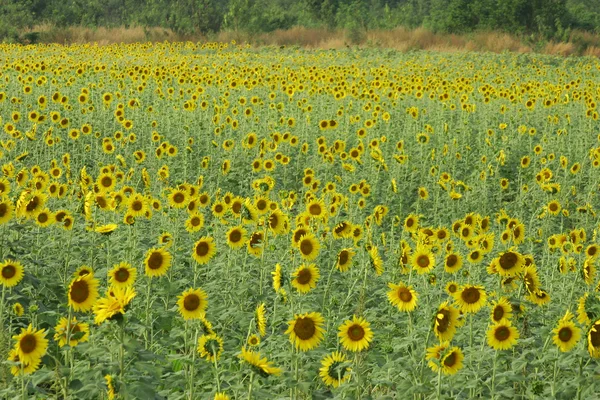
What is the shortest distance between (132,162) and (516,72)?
12.5m

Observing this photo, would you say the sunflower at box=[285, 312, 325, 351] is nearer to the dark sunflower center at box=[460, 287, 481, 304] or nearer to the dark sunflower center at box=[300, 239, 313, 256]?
the dark sunflower center at box=[460, 287, 481, 304]

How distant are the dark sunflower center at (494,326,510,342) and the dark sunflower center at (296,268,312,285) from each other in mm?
886

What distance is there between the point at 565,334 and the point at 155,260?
192 cm

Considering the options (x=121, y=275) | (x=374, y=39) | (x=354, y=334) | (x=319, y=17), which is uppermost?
(x=121, y=275)

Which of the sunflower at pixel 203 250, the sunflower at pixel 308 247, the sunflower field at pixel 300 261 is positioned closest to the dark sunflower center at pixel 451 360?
the sunflower field at pixel 300 261

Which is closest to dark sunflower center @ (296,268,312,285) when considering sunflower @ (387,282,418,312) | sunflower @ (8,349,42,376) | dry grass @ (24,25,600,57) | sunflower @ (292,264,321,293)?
sunflower @ (292,264,321,293)

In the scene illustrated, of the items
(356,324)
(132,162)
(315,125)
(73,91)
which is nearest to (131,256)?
(356,324)

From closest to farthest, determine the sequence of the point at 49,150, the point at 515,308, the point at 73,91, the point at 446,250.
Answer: the point at 515,308, the point at 446,250, the point at 49,150, the point at 73,91

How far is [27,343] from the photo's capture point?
8.27 ft

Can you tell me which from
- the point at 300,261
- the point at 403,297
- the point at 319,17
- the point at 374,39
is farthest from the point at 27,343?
the point at 319,17

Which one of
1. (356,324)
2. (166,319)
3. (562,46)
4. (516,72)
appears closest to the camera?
(356,324)

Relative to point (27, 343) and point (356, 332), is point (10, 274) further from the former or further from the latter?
point (356, 332)

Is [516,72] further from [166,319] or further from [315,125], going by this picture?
[166,319]

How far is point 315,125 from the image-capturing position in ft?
35.9
